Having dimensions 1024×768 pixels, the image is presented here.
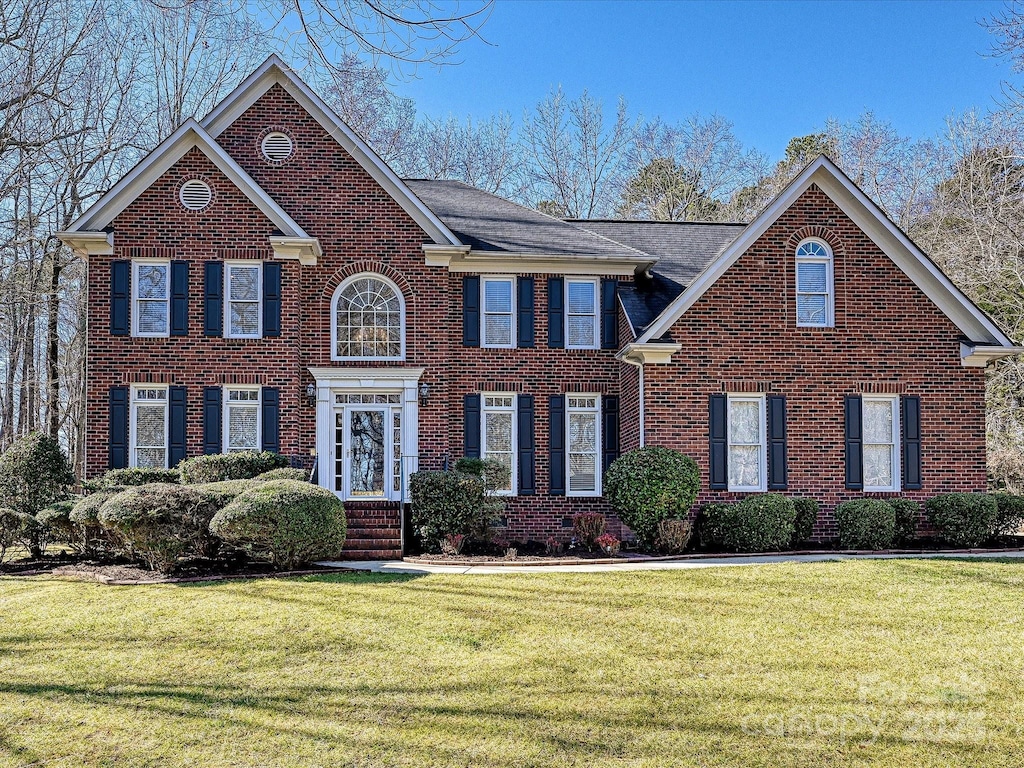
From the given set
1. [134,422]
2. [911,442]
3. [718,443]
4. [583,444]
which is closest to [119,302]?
[134,422]

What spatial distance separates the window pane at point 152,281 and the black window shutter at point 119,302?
0.28m

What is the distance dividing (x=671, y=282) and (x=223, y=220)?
29.5ft

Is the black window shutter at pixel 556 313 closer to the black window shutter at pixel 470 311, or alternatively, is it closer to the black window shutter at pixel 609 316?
the black window shutter at pixel 609 316

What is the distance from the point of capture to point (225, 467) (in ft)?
51.6

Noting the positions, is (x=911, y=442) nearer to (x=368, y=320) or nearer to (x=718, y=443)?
(x=718, y=443)

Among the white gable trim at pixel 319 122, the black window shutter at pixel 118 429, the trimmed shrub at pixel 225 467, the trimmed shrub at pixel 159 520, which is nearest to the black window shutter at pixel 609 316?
the white gable trim at pixel 319 122

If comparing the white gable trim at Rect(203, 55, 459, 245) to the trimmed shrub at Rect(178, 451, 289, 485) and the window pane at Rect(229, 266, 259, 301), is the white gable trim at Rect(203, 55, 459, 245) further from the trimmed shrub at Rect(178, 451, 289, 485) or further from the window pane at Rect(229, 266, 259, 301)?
the trimmed shrub at Rect(178, 451, 289, 485)

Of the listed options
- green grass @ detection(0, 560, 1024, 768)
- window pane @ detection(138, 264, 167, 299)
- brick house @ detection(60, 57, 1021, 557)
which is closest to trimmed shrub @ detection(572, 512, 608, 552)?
brick house @ detection(60, 57, 1021, 557)

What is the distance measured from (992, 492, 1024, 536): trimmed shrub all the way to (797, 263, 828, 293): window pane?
476cm

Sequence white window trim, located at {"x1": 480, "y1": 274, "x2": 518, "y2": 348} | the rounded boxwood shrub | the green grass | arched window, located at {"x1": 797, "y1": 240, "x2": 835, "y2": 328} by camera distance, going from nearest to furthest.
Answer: the green grass, the rounded boxwood shrub, arched window, located at {"x1": 797, "y1": 240, "x2": 835, "y2": 328}, white window trim, located at {"x1": 480, "y1": 274, "x2": 518, "y2": 348}

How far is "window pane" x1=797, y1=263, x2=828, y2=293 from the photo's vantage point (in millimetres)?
17109

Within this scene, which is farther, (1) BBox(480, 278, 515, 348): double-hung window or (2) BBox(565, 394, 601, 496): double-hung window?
(1) BBox(480, 278, 515, 348): double-hung window

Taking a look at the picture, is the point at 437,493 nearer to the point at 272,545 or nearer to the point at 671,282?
the point at 272,545

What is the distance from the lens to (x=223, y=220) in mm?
17281
